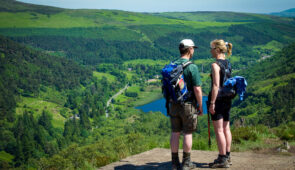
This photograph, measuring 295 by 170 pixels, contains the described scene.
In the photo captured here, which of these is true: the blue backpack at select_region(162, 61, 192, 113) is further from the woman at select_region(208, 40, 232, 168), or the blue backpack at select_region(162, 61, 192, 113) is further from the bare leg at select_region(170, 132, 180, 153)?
the bare leg at select_region(170, 132, 180, 153)

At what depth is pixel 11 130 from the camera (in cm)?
13762

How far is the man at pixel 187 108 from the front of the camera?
18.9 ft

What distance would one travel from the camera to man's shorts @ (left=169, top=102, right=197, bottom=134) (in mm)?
5781

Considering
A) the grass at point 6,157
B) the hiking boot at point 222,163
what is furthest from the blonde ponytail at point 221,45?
the grass at point 6,157

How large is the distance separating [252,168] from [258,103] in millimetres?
140154

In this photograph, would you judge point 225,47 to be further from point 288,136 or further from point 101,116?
point 101,116

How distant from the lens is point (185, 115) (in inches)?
228

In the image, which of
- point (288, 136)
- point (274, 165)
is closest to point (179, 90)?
point (274, 165)

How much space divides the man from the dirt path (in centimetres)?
86

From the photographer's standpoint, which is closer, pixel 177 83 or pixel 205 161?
pixel 177 83

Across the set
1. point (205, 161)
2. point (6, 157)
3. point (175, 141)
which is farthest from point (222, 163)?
point (6, 157)

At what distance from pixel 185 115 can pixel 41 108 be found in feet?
573

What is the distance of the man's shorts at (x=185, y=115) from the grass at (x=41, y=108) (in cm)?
15236

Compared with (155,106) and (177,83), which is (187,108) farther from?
(155,106)
